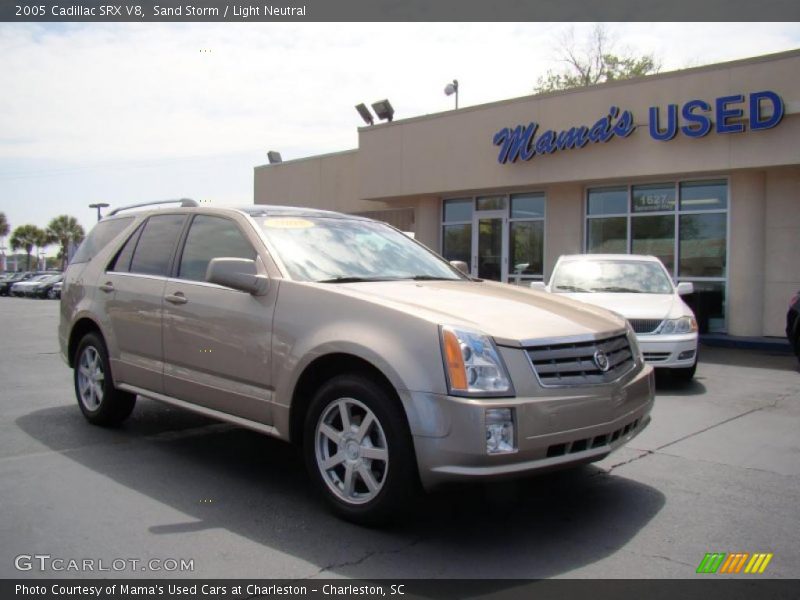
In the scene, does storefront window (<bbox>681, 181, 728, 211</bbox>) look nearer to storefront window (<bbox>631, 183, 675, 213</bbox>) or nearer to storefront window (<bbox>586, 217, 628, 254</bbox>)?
storefront window (<bbox>631, 183, 675, 213</bbox>)

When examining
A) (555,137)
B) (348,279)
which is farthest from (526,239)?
(348,279)

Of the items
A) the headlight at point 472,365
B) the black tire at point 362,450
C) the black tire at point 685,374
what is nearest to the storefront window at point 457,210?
the black tire at point 685,374

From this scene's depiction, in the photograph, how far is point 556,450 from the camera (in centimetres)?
363

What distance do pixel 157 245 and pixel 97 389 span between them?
1364 mm

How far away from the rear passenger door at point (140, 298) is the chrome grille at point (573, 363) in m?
2.79

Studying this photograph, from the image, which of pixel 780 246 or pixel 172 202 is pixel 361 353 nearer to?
pixel 172 202

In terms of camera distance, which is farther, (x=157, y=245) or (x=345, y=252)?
(x=157, y=245)

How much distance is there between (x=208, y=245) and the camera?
16.7ft

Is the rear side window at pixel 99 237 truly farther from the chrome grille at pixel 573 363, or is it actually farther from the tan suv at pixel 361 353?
the chrome grille at pixel 573 363

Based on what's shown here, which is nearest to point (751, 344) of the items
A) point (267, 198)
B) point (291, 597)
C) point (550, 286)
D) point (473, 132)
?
point (550, 286)

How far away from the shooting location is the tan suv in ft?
11.5

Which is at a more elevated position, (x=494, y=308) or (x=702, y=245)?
(x=702, y=245)

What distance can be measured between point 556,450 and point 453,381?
26.0 inches

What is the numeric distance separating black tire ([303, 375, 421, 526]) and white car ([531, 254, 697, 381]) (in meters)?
5.49
